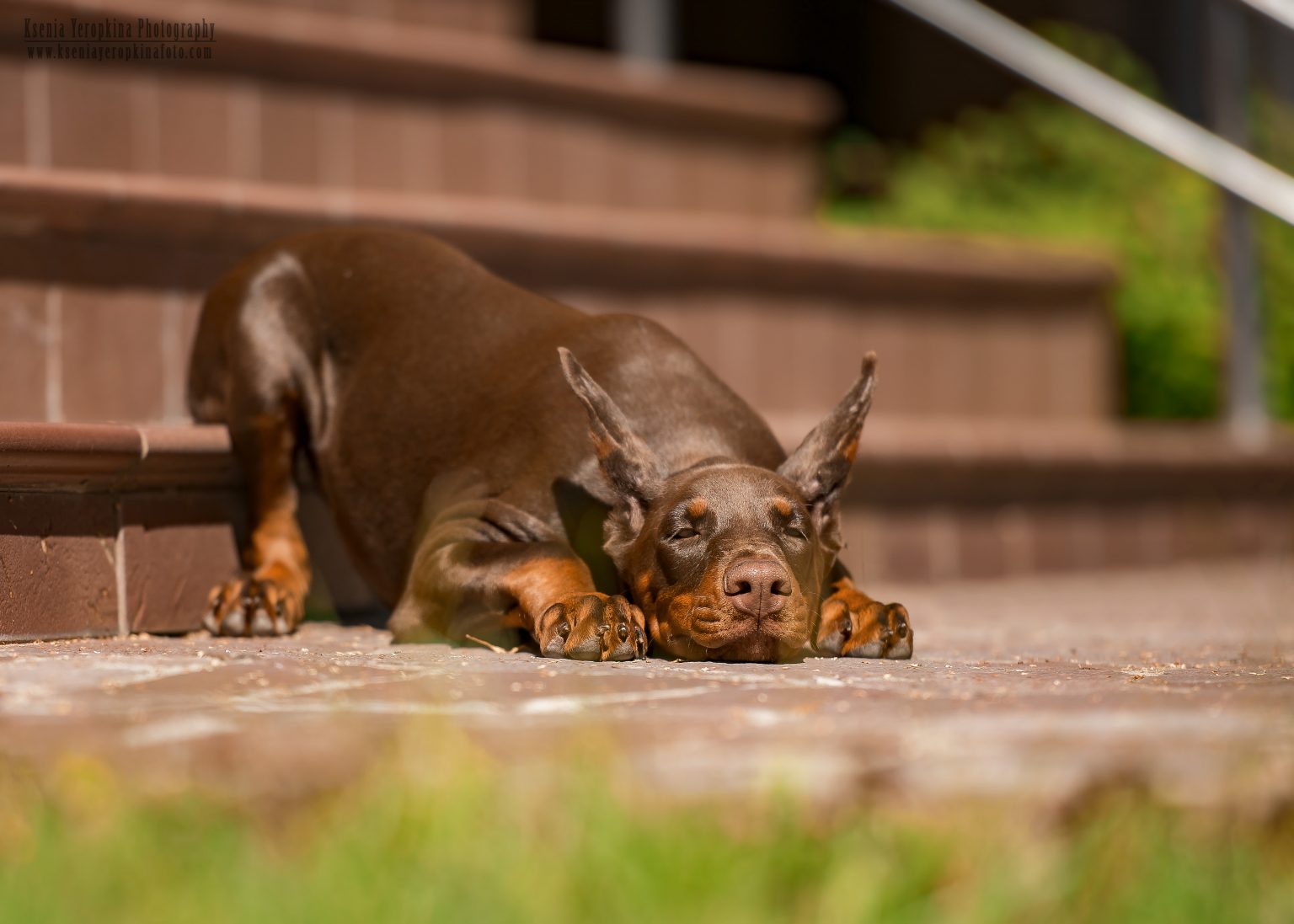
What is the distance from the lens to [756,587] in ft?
11.7

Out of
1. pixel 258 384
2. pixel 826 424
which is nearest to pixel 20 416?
pixel 258 384

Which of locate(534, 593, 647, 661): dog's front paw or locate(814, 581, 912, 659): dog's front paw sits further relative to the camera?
locate(814, 581, 912, 659): dog's front paw

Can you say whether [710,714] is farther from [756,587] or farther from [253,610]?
[253,610]

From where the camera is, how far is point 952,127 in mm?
11625

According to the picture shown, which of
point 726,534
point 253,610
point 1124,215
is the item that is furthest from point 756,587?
point 1124,215

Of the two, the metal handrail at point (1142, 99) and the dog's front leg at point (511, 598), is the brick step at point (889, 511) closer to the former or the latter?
the dog's front leg at point (511, 598)

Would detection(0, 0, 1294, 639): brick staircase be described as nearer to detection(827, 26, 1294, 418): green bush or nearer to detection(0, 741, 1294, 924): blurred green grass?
detection(827, 26, 1294, 418): green bush

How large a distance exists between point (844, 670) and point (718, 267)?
3.68 meters

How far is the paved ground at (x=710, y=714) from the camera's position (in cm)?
212

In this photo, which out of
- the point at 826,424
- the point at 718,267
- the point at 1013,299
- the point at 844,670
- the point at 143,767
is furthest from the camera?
the point at 1013,299

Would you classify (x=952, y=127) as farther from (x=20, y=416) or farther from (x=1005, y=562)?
(x=20, y=416)

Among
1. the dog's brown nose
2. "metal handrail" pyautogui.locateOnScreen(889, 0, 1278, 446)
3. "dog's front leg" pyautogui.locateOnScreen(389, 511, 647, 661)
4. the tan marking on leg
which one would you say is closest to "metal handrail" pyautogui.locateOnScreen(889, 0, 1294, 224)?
"metal handrail" pyautogui.locateOnScreen(889, 0, 1278, 446)

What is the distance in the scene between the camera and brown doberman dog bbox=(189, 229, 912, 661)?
12.5 feet

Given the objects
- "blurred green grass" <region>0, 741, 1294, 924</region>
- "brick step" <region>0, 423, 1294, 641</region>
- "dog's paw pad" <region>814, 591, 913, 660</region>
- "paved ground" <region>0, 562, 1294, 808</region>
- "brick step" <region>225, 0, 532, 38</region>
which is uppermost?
"brick step" <region>225, 0, 532, 38</region>
